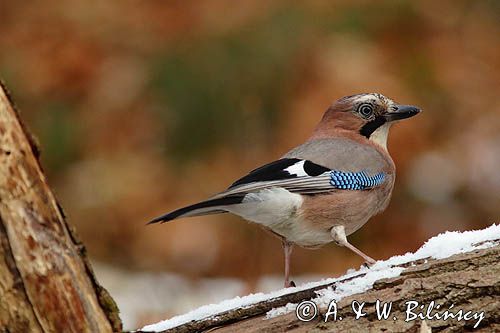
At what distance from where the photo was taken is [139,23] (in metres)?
7.37

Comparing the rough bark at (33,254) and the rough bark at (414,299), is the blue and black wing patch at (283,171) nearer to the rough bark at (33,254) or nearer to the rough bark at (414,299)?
the rough bark at (414,299)

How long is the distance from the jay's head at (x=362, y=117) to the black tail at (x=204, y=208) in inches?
36.4

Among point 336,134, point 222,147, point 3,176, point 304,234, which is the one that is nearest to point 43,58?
point 222,147

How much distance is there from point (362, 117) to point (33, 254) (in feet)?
7.04

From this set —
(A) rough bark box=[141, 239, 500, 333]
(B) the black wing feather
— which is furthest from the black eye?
(A) rough bark box=[141, 239, 500, 333]

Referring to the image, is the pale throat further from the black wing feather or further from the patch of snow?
the patch of snow

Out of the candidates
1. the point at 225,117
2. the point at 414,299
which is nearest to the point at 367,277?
the point at 414,299

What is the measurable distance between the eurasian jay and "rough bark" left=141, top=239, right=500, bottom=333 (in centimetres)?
47

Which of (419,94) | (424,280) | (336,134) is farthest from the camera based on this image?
(419,94)

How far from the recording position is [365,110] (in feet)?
14.2

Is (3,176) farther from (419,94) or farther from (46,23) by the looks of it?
(46,23)

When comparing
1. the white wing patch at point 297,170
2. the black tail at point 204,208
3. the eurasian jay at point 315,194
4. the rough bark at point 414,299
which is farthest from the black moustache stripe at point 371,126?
the rough bark at point 414,299

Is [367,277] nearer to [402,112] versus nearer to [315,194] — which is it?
[315,194]

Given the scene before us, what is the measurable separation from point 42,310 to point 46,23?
16.9 ft
